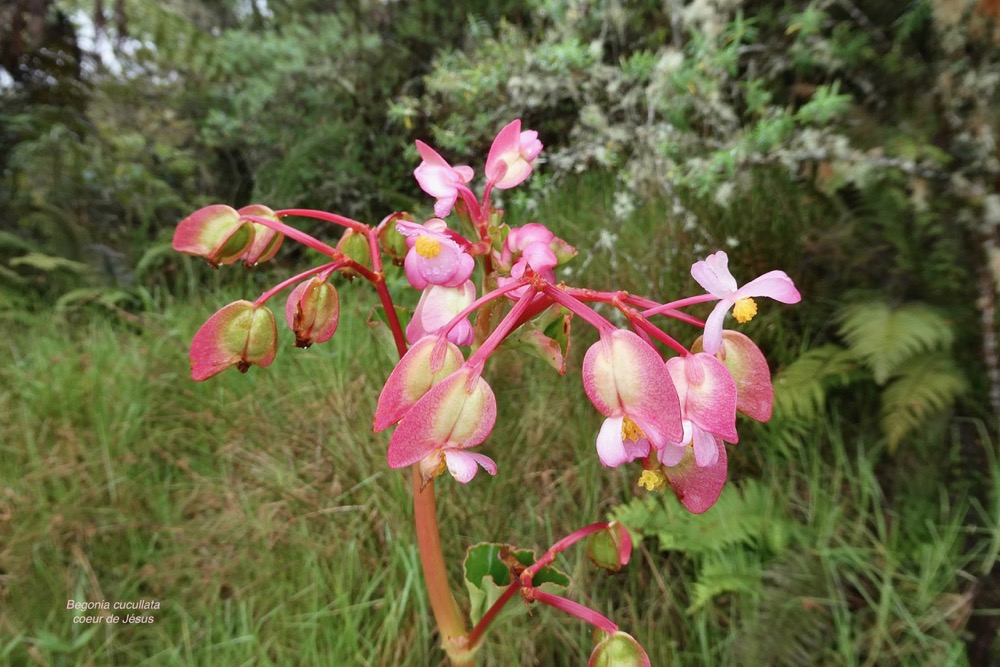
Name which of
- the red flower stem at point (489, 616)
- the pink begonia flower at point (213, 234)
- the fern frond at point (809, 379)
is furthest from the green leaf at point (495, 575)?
the fern frond at point (809, 379)

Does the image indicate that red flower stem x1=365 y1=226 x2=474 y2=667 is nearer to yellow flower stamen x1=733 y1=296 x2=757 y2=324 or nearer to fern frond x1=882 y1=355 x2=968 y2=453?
yellow flower stamen x1=733 y1=296 x2=757 y2=324

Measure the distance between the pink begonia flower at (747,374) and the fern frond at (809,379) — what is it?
0.79 metres

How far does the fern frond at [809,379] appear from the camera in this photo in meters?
1.04

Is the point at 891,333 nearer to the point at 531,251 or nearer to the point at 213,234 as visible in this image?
the point at 531,251

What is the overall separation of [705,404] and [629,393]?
39 mm

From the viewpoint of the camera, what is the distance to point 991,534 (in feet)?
3.27

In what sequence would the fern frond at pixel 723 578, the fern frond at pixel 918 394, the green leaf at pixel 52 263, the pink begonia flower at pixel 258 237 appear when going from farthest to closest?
the green leaf at pixel 52 263, the fern frond at pixel 918 394, the fern frond at pixel 723 578, the pink begonia flower at pixel 258 237

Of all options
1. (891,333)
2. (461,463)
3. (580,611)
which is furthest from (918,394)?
(461,463)

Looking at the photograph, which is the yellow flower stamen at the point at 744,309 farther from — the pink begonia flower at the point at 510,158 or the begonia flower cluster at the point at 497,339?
the pink begonia flower at the point at 510,158

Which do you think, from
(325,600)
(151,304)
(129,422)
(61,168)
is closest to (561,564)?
(325,600)

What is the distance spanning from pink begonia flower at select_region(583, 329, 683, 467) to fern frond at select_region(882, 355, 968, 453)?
2.90 feet

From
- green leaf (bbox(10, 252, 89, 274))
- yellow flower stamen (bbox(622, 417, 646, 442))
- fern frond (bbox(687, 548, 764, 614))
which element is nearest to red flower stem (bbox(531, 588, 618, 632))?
yellow flower stamen (bbox(622, 417, 646, 442))

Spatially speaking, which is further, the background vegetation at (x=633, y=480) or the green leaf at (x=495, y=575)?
the background vegetation at (x=633, y=480)

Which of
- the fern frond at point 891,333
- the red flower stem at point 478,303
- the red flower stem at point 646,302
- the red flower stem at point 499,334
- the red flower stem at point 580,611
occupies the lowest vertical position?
the fern frond at point 891,333
